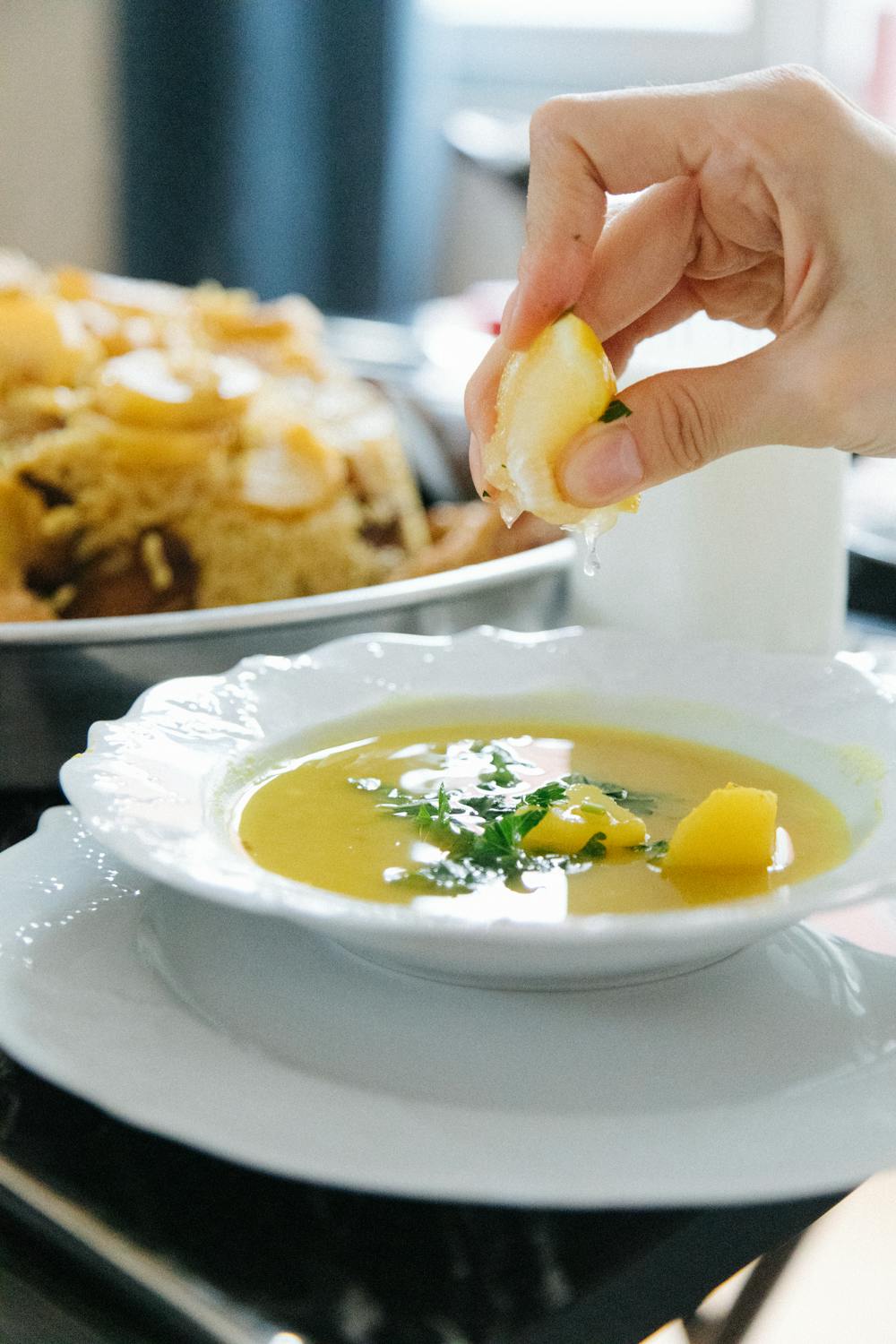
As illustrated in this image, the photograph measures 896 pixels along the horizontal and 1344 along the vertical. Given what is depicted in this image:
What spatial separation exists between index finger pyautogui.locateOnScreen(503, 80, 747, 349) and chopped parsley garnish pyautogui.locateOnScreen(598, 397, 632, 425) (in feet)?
0.30

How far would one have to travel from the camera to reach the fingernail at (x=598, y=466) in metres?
0.77

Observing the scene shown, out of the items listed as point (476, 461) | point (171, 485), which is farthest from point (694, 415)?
point (171, 485)

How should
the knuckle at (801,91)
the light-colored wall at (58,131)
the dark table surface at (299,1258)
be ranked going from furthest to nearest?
the light-colored wall at (58,131) → the knuckle at (801,91) → the dark table surface at (299,1258)

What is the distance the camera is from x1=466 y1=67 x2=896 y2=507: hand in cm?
78

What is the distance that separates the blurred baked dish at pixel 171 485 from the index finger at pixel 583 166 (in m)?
0.41

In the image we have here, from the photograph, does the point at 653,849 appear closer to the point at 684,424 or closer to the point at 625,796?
the point at 625,796

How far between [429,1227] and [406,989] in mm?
121

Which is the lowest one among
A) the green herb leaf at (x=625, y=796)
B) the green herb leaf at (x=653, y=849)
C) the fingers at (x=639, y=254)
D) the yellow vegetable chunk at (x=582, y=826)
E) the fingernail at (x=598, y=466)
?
the green herb leaf at (x=625, y=796)

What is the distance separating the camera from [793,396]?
80cm

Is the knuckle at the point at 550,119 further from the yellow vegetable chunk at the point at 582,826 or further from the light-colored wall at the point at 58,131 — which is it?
the light-colored wall at the point at 58,131

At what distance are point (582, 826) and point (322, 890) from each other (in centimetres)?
15

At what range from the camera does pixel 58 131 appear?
116 inches

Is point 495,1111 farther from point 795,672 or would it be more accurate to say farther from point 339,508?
point 339,508

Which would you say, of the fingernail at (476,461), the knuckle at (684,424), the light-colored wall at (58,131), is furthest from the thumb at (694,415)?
the light-colored wall at (58,131)
